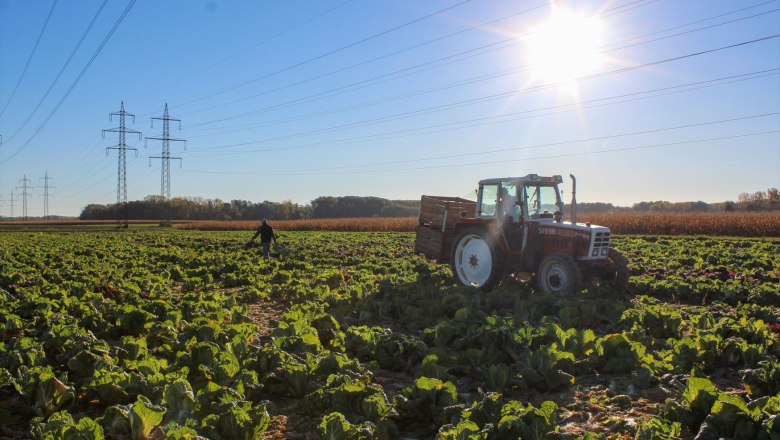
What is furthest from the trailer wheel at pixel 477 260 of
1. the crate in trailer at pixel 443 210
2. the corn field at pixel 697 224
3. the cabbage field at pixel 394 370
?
the corn field at pixel 697 224

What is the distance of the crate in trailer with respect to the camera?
12.6 meters

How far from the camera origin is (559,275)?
10148 mm

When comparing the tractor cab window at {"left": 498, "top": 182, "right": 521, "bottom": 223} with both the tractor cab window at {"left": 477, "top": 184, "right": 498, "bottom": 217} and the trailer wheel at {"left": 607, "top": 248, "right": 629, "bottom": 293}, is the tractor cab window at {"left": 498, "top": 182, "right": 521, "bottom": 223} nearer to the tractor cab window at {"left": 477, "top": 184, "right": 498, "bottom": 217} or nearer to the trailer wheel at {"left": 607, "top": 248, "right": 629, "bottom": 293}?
the tractor cab window at {"left": 477, "top": 184, "right": 498, "bottom": 217}

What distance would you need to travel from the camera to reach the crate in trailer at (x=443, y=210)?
12.6 meters

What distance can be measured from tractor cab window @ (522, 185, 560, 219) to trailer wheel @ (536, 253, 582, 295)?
1.23 metres

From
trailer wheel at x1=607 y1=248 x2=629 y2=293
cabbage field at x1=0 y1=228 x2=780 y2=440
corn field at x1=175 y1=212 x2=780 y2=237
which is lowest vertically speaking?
cabbage field at x1=0 y1=228 x2=780 y2=440

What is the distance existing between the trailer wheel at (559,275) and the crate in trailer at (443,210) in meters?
2.33

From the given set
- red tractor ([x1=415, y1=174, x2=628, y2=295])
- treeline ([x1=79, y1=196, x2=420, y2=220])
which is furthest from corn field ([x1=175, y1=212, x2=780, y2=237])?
treeline ([x1=79, y1=196, x2=420, y2=220])

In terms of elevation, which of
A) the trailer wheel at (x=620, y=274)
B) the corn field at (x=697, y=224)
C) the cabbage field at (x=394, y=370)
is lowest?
the cabbage field at (x=394, y=370)

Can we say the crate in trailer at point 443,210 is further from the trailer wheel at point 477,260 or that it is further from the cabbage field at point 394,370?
the cabbage field at point 394,370

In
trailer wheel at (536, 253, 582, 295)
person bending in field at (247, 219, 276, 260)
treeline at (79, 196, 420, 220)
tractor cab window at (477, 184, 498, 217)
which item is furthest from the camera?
treeline at (79, 196, 420, 220)

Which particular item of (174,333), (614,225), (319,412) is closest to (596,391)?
(319,412)

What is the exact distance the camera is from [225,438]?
4.06m

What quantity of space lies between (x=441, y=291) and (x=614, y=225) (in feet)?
91.8
